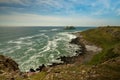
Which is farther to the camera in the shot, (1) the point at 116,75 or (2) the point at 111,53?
(2) the point at 111,53

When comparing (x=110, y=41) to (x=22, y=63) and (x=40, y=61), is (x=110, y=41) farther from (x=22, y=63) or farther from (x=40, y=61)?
(x=22, y=63)

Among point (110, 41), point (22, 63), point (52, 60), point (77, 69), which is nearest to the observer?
point (77, 69)

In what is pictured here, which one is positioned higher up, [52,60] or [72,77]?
[72,77]

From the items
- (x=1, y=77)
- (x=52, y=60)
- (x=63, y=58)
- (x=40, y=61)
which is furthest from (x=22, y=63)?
(x=1, y=77)

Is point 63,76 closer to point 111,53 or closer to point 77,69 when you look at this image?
point 77,69

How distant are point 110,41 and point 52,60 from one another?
56.4m

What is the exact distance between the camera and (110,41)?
109438mm

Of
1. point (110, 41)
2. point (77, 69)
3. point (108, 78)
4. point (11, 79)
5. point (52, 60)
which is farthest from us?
point (110, 41)

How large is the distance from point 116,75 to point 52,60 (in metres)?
44.3

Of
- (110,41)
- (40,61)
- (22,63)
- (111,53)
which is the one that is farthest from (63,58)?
(110,41)

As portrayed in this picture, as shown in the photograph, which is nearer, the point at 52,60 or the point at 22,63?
the point at 22,63

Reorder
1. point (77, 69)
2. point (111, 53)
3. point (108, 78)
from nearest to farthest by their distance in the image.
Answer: point (108, 78) → point (77, 69) → point (111, 53)

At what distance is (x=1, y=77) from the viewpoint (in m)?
25.6

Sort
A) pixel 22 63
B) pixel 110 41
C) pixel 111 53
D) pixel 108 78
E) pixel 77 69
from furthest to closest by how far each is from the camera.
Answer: pixel 110 41
pixel 22 63
pixel 111 53
pixel 77 69
pixel 108 78
